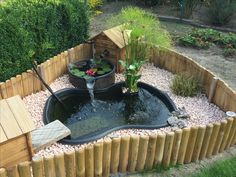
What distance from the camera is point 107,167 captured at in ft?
15.9

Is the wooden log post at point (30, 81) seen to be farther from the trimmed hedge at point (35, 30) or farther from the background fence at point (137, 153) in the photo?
the background fence at point (137, 153)

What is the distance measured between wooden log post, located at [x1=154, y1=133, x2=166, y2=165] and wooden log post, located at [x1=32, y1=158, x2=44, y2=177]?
176 cm

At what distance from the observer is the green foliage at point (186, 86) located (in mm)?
7023

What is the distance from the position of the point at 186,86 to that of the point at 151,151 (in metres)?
2.55

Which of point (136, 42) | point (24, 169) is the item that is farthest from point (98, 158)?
point (136, 42)

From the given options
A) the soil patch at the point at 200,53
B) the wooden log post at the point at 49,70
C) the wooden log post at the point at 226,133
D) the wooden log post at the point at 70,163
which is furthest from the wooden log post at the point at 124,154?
the soil patch at the point at 200,53

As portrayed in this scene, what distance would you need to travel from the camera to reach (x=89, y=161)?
181 inches

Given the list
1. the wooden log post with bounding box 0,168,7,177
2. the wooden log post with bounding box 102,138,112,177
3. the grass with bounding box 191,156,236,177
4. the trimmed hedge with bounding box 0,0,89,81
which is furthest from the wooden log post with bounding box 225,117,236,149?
the trimmed hedge with bounding box 0,0,89,81

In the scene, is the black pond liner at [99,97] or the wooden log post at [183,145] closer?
the wooden log post at [183,145]

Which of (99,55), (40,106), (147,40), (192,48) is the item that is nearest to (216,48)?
(192,48)

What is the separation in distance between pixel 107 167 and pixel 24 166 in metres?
1.34

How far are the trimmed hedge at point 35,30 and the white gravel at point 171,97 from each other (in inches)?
29.5

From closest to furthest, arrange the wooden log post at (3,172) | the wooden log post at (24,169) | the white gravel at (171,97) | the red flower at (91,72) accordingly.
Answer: the wooden log post at (3,172) < the wooden log post at (24,169) < the white gravel at (171,97) < the red flower at (91,72)

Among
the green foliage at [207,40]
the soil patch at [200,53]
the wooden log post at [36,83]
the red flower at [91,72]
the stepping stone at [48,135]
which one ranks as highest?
the green foliage at [207,40]
